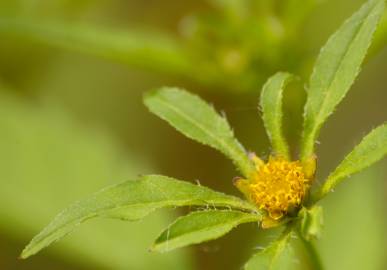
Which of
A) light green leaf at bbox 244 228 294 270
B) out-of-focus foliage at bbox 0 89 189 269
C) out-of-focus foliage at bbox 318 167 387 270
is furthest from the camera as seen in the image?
out-of-focus foliage at bbox 0 89 189 269

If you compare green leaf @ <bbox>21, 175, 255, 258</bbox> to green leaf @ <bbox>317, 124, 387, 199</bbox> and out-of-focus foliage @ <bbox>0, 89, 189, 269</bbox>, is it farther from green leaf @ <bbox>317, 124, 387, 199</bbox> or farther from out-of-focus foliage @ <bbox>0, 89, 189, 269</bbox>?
out-of-focus foliage @ <bbox>0, 89, 189, 269</bbox>

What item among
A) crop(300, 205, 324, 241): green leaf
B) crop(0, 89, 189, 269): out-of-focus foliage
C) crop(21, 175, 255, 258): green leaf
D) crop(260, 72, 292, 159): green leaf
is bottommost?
crop(300, 205, 324, 241): green leaf

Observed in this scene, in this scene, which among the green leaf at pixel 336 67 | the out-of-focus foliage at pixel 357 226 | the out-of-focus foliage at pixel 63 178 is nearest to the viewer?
the green leaf at pixel 336 67

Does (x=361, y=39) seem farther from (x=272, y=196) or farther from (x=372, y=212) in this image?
(x=372, y=212)

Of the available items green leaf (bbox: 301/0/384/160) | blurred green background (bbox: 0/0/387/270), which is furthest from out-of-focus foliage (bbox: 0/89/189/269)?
green leaf (bbox: 301/0/384/160)

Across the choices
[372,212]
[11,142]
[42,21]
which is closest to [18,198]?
[11,142]

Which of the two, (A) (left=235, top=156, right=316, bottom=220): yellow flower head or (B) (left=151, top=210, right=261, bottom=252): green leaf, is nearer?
(B) (left=151, top=210, right=261, bottom=252): green leaf

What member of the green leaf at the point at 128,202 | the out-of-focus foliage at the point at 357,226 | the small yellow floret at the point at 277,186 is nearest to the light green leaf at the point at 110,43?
the out-of-focus foliage at the point at 357,226

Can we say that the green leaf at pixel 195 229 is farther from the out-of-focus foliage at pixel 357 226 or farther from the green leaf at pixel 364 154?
the out-of-focus foliage at pixel 357 226
